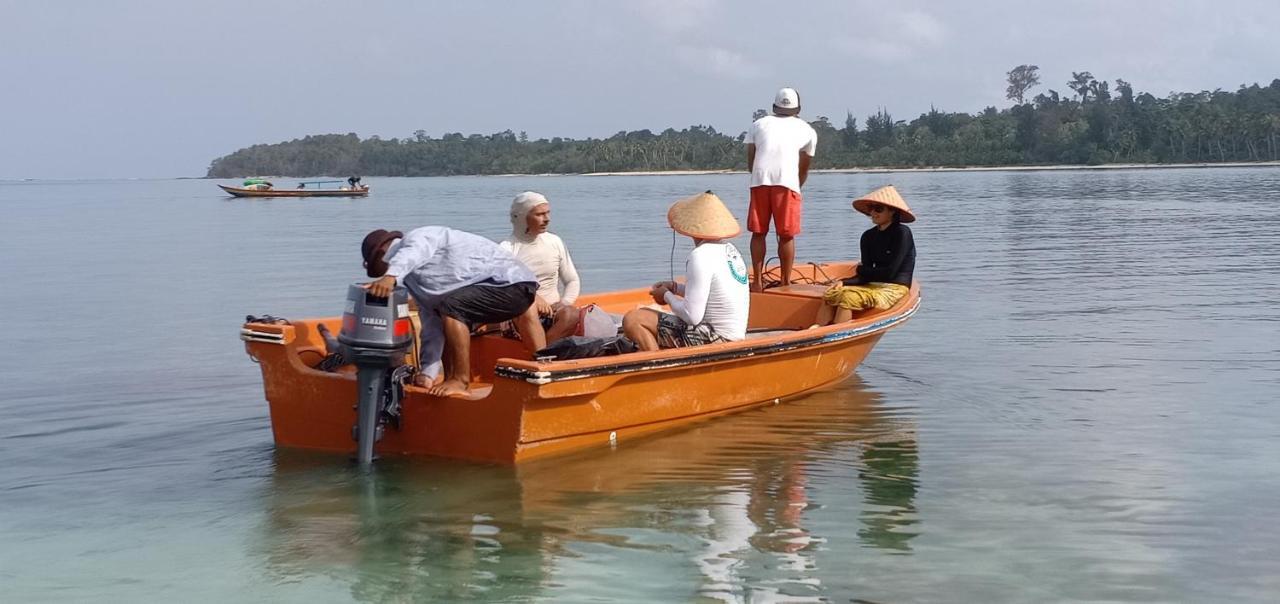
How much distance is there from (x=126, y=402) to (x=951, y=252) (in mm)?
15466

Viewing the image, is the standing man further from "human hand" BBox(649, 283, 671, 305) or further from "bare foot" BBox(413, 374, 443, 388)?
"bare foot" BBox(413, 374, 443, 388)

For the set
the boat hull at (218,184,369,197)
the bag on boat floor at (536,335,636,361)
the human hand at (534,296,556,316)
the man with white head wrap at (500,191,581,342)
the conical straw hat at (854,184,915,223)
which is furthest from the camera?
the boat hull at (218,184,369,197)

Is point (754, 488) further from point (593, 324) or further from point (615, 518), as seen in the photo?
point (593, 324)

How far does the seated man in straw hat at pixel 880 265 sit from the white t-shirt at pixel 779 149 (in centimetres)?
67

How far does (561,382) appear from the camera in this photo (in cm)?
702

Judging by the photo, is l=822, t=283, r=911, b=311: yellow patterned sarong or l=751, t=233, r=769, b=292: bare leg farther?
l=751, t=233, r=769, b=292: bare leg

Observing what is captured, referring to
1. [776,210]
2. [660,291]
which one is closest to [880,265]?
[776,210]

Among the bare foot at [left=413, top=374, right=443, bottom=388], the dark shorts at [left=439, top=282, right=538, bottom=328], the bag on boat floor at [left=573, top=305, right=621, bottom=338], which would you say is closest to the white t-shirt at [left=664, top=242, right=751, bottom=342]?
the bag on boat floor at [left=573, top=305, right=621, bottom=338]

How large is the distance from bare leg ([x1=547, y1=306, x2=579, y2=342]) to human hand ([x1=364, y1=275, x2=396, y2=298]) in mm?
1647

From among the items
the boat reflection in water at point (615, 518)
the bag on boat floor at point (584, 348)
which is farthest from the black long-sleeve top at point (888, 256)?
the bag on boat floor at point (584, 348)

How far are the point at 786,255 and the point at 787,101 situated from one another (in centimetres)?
119

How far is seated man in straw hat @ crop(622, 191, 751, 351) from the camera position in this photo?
7.77m

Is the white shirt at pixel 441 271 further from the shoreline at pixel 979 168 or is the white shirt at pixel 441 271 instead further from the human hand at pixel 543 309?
the shoreline at pixel 979 168

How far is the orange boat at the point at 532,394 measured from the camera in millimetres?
7172
